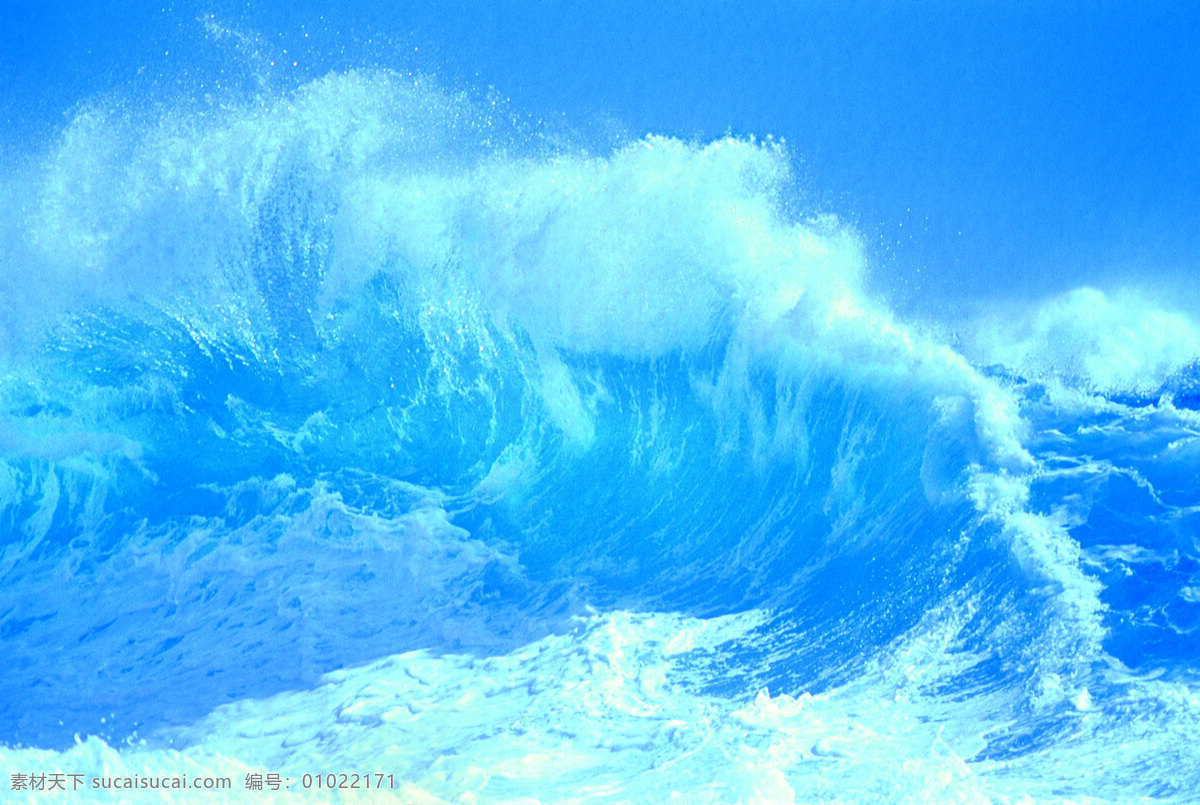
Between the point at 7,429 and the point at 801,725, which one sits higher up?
the point at 7,429

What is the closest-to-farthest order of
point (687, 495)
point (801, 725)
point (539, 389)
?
point (801, 725) < point (687, 495) < point (539, 389)

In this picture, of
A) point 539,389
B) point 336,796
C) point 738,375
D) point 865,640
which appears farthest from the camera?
point 539,389

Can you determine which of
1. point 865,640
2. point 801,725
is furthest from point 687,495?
point 801,725

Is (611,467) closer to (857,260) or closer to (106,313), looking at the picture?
(857,260)

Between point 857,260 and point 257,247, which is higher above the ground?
point 257,247

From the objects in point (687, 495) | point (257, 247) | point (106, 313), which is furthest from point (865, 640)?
point (106, 313)

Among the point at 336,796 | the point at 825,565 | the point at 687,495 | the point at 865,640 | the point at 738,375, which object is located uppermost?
the point at 738,375

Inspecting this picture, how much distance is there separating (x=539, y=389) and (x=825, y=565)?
3.61 metres

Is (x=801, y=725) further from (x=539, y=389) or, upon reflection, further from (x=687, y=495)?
(x=539, y=389)

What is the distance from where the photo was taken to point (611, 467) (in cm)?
969

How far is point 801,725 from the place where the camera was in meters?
5.80

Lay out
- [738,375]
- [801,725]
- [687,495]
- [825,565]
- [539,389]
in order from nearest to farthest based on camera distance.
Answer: [801,725]
[825,565]
[687,495]
[738,375]
[539,389]

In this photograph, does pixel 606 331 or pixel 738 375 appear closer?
pixel 738 375

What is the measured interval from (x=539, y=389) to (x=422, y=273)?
1680mm
